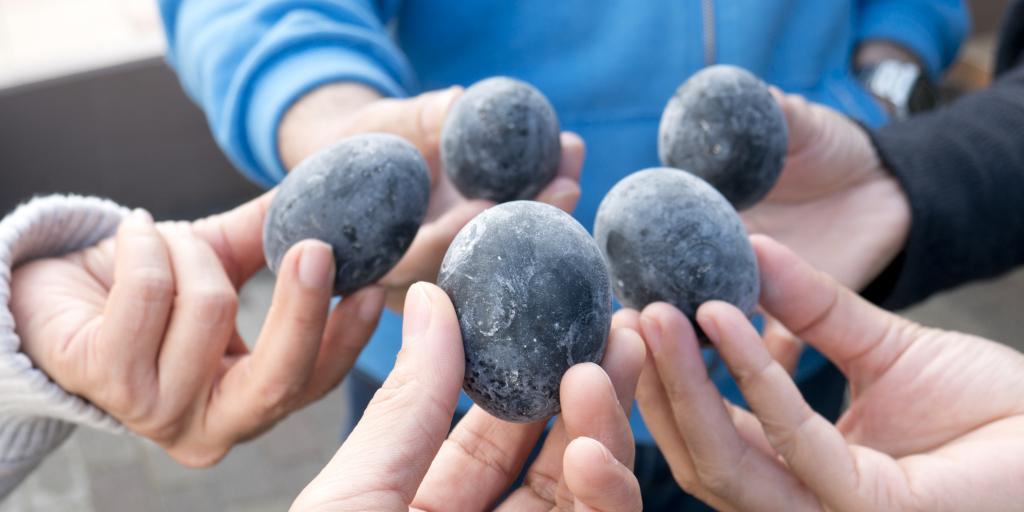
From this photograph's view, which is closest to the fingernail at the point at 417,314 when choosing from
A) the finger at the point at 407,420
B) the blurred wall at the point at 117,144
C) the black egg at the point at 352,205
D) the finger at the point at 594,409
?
the finger at the point at 407,420

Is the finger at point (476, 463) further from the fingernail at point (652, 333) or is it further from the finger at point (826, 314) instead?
the finger at point (826, 314)

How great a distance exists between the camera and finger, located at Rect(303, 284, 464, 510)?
0.55 metres

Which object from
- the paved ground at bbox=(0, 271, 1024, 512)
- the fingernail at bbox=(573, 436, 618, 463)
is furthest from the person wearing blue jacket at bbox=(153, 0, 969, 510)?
the paved ground at bbox=(0, 271, 1024, 512)

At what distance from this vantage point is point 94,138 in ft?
8.68

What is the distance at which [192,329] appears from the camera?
32.8 inches

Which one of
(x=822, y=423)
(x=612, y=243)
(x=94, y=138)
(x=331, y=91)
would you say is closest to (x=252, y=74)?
(x=331, y=91)

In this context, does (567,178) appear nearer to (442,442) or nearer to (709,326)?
(709,326)

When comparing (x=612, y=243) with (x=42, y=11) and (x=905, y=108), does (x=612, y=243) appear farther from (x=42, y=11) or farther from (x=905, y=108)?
(x=42, y=11)

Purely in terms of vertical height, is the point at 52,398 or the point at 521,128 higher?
the point at 521,128

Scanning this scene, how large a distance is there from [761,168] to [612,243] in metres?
0.26

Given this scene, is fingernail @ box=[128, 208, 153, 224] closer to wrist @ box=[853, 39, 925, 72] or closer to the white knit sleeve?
the white knit sleeve

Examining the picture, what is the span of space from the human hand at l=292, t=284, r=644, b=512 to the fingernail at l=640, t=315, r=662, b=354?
0.18 feet

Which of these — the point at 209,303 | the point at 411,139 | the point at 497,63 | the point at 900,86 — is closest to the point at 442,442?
the point at 209,303

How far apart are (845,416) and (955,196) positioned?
370 millimetres
